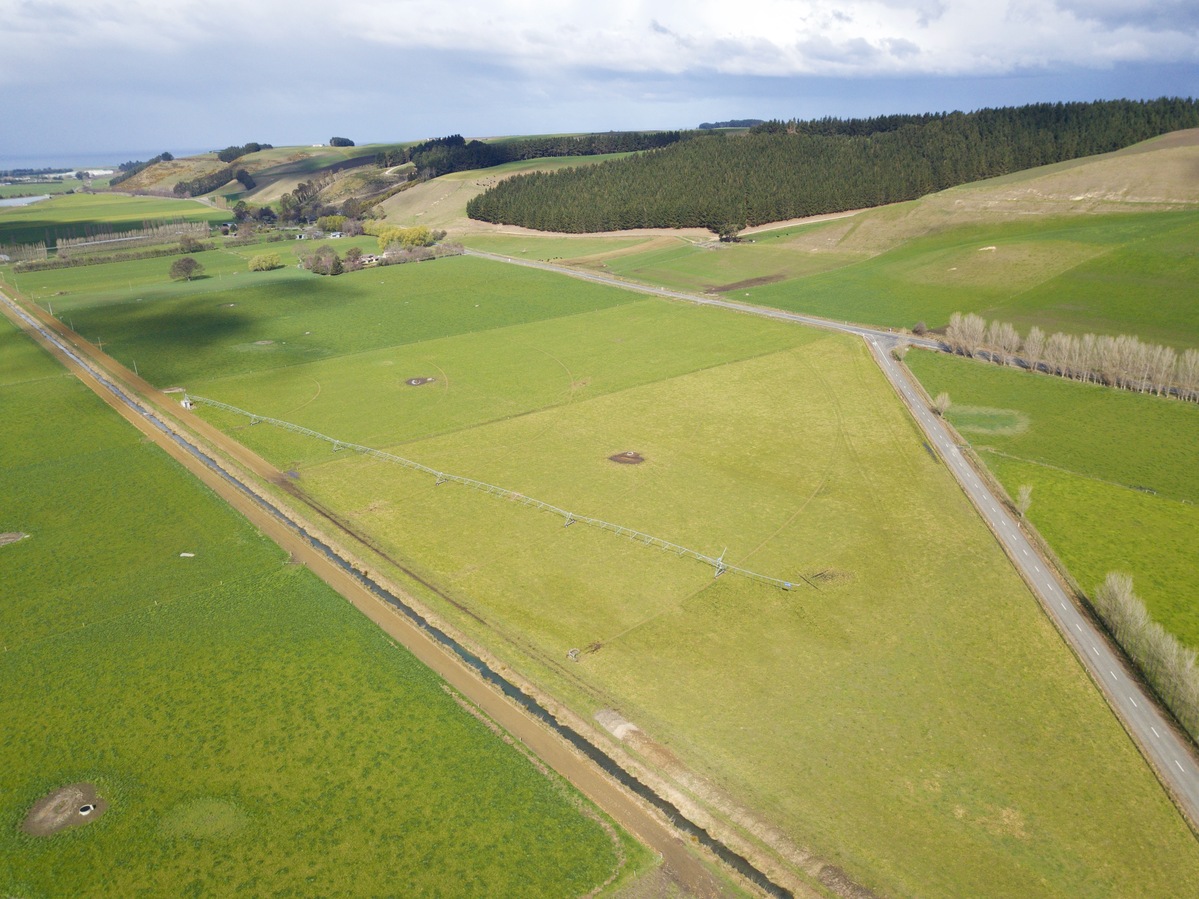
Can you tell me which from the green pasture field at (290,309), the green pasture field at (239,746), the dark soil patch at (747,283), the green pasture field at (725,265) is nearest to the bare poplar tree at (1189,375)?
the green pasture field at (725,265)

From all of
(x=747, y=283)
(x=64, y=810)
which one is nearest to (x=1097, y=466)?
(x=64, y=810)

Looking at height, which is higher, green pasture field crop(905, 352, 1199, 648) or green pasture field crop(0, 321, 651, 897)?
green pasture field crop(905, 352, 1199, 648)

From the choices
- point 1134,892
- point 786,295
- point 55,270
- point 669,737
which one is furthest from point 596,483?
point 55,270

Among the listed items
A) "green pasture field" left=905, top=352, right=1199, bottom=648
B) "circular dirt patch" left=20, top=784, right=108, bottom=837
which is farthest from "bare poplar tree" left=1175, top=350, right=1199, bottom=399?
"circular dirt patch" left=20, top=784, right=108, bottom=837

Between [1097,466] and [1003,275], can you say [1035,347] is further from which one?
[1003,275]

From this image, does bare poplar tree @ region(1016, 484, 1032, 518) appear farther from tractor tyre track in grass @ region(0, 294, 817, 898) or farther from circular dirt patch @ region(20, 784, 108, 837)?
circular dirt patch @ region(20, 784, 108, 837)


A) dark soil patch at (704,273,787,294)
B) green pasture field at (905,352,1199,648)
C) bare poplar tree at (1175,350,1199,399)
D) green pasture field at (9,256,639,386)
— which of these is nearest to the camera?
green pasture field at (905,352,1199,648)

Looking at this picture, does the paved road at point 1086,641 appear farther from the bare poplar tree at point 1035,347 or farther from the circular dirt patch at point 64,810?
the circular dirt patch at point 64,810
